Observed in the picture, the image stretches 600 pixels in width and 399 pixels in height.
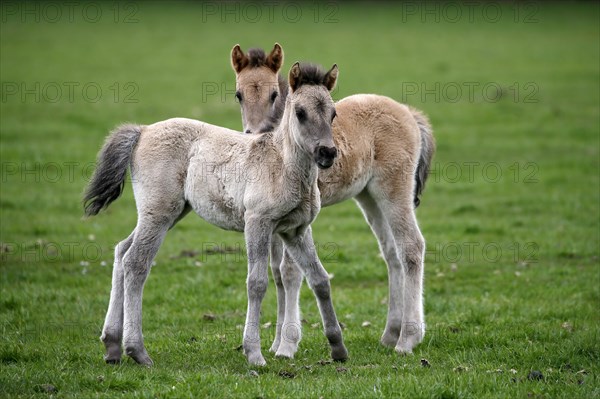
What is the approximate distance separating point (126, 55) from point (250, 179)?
2624 cm

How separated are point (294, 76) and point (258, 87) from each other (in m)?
1.76

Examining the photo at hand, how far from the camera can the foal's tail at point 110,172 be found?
7.90 metres

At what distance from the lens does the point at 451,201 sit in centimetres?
1664

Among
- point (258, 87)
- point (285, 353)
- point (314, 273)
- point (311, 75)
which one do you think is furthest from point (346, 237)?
point (311, 75)

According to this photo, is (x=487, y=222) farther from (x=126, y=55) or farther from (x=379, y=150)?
(x=126, y=55)

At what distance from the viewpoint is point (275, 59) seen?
936 cm

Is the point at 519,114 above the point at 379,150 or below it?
below

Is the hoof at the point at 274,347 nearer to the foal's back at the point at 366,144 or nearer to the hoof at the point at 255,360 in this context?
the hoof at the point at 255,360

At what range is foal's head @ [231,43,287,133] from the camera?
28.7 ft

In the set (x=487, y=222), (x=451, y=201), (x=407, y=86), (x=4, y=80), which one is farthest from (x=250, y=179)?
(x=4, y=80)

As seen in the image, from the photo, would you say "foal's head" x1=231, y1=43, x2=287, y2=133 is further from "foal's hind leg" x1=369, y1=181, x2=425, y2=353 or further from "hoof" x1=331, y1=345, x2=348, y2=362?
"hoof" x1=331, y1=345, x2=348, y2=362

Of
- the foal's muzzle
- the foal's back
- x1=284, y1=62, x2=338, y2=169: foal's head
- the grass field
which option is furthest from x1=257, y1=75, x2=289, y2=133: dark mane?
the grass field

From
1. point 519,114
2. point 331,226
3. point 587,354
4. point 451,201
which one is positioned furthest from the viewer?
point 519,114

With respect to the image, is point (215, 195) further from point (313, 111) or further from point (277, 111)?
point (277, 111)
